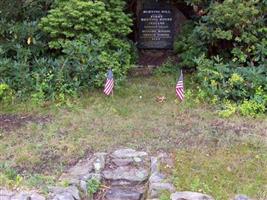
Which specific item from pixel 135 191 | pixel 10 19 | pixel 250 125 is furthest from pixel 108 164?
pixel 10 19

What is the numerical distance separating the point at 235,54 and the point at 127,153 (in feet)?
9.17

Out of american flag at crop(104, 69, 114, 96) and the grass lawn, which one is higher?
american flag at crop(104, 69, 114, 96)

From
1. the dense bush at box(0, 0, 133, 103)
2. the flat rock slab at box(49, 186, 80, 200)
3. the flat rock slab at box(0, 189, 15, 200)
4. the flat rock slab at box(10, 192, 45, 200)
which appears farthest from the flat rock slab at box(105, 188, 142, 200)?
the dense bush at box(0, 0, 133, 103)

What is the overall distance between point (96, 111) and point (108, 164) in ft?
4.98

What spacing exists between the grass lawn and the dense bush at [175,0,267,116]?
0.34m

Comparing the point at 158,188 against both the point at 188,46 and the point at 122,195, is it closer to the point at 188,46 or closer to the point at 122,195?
the point at 122,195

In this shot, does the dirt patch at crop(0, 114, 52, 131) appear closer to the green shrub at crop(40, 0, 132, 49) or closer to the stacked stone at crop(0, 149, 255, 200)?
the stacked stone at crop(0, 149, 255, 200)

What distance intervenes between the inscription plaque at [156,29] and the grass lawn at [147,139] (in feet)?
6.65

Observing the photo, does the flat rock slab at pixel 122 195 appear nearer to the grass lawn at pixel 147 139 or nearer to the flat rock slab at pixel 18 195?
the grass lawn at pixel 147 139

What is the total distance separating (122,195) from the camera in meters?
4.89

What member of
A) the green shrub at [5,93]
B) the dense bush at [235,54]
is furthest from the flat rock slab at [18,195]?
the dense bush at [235,54]

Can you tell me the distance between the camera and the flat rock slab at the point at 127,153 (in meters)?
5.43

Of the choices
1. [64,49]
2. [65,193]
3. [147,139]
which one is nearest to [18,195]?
[65,193]

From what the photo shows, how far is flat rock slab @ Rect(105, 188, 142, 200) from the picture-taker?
4.84 m
